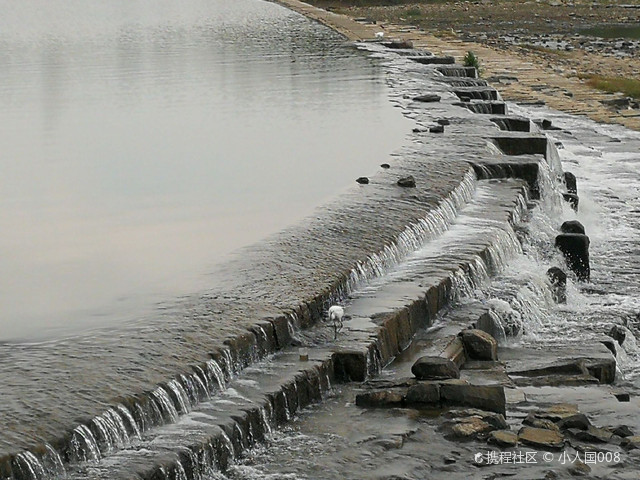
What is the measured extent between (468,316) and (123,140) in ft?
29.5

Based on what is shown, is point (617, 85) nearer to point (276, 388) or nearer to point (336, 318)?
point (336, 318)

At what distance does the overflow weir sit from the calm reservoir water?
1.88ft

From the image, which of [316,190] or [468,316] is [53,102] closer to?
[316,190]

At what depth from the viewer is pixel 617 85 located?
33656 millimetres

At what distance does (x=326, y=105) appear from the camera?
24.7 meters

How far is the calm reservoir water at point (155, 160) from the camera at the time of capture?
12254mm

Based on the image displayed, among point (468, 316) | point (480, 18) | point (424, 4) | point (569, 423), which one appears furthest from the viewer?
point (424, 4)

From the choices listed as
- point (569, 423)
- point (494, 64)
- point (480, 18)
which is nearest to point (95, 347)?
point (569, 423)

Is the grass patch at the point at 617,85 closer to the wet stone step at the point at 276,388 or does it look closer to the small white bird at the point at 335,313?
the wet stone step at the point at 276,388

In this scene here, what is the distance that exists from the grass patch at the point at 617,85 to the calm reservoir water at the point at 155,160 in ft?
19.3

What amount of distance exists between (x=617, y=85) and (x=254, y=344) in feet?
81.8

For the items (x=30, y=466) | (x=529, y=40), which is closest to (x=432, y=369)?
(x=30, y=466)

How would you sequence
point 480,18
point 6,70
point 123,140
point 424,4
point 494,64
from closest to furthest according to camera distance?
1. point 123,140
2. point 6,70
3. point 494,64
4. point 480,18
5. point 424,4

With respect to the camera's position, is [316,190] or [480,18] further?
[480,18]
